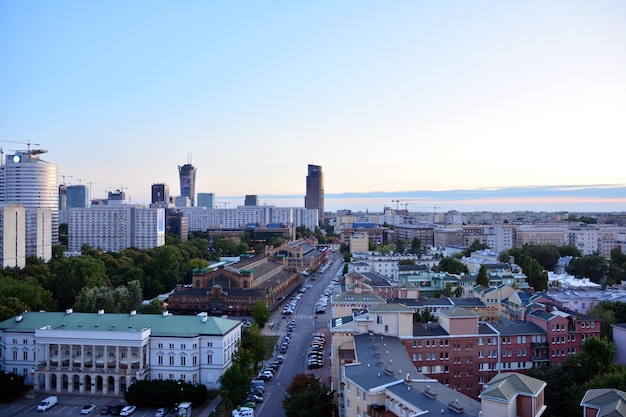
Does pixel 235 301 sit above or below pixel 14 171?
below

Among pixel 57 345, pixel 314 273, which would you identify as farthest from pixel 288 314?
pixel 314 273

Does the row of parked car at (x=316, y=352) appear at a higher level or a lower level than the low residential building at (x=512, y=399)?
lower

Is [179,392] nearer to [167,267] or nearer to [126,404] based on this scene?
[126,404]

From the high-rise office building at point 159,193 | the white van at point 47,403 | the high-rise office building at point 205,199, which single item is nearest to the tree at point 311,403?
the white van at point 47,403

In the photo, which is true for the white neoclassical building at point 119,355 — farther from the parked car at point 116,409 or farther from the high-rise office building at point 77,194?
the high-rise office building at point 77,194

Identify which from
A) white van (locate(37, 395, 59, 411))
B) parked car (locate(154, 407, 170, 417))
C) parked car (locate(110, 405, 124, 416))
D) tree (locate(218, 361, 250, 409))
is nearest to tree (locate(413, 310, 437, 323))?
tree (locate(218, 361, 250, 409))

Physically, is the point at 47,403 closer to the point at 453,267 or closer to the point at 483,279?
the point at 483,279
